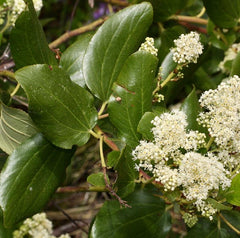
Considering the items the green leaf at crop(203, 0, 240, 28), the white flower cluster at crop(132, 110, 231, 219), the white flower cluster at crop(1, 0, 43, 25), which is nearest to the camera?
the white flower cluster at crop(132, 110, 231, 219)

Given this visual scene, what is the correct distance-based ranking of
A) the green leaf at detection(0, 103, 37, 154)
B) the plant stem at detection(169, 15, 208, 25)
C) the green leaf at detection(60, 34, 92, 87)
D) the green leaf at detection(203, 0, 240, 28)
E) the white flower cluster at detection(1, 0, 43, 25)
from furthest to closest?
the plant stem at detection(169, 15, 208, 25)
the green leaf at detection(203, 0, 240, 28)
the white flower cluster at detection(1, 0, 43, 25)
the green leaf at detection(60, 34, 92, 87)
the green leaf at detection(0, 103, 37, 154)

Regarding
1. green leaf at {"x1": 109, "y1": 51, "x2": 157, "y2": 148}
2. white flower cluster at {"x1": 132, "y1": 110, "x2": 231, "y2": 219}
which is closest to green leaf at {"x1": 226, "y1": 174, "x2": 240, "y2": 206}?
white flower cluster at {"x1": 132, "y1": 110, "x2": 231, "y2": 219}

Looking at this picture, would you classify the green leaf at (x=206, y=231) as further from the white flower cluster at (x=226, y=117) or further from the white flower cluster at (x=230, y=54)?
the white flower cluster at (x=230, y=54)

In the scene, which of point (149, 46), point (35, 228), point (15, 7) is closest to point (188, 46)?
point (149, 46)

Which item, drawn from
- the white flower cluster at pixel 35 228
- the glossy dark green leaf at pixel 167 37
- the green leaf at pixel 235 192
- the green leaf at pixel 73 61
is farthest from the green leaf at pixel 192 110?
the white flower cluster at pixel 35 228

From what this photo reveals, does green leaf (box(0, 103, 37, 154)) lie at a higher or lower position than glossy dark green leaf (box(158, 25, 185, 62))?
higher

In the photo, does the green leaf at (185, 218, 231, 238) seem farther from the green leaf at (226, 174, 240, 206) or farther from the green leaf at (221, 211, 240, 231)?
the green leaf at (226, 174, 240, 206)

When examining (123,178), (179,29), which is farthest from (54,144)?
(179,29)

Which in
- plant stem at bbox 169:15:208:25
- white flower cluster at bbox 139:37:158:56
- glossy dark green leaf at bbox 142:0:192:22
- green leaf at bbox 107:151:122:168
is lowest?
plant stem at bbox 169:15:208:25

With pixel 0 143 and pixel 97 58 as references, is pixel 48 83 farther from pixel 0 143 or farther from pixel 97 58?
pixel 0 143
